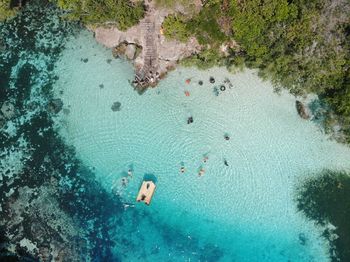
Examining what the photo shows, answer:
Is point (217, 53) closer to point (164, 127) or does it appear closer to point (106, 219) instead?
point (164, 127)

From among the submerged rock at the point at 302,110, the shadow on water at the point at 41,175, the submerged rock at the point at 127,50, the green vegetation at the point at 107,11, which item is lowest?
the shadow on water at the point at 41,175

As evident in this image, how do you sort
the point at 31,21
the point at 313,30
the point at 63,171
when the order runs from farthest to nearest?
the point at 31,21 → the point at 63,171 → the point at 313,30

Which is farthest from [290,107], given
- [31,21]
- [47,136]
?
[31,21]

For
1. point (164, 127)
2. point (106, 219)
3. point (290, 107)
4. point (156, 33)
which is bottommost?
point (106, 219)

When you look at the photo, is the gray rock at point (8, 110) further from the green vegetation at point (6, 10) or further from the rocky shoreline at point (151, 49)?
the rocky shoreline at point (151, 49)

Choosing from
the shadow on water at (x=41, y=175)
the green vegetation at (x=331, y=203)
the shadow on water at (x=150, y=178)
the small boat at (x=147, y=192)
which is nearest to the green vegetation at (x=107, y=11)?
the shadow on water at (x=41, y=175)

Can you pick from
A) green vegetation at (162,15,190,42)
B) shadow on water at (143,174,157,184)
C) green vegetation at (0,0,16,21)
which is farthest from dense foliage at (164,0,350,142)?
green vegetation at (0,0,16,21)

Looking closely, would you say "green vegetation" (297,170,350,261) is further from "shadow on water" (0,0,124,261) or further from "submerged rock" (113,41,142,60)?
"submerged rock" (113,41,142,60)
